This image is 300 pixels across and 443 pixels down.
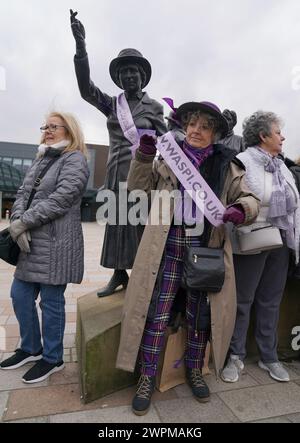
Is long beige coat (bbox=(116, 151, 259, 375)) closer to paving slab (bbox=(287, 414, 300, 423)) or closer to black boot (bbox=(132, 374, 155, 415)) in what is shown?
black boot (bbox=(132, 374, 155, 415))

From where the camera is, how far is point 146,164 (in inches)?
84.4

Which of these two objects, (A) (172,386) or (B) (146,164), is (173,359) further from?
(B) (146,164)

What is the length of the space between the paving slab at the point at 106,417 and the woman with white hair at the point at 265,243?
79 centimetres

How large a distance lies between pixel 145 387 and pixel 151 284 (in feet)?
2.29

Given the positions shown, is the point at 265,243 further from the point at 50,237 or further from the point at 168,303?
the point at 50,237

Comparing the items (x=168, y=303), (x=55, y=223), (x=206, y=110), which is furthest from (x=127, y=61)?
(x=168, y=303)

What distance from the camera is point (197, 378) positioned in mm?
2422

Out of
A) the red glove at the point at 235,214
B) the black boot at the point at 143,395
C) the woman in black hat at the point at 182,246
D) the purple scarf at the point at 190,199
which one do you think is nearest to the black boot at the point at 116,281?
the woman in black hat at the point at 182,246

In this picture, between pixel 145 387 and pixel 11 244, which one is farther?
pixel 11 244

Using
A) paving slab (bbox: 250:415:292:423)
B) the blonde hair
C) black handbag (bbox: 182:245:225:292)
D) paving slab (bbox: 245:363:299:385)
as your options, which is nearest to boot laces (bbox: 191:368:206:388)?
paving slab (bbox: 250:415:292:423)

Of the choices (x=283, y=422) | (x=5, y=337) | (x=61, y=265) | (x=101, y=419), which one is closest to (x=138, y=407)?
(x=101, y=419)

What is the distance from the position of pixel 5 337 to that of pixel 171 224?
2311 millimetres

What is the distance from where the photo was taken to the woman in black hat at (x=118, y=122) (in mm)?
2816

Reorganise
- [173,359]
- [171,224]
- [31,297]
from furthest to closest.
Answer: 1. [31,297]
2. [173,359]
3. [171,224]
